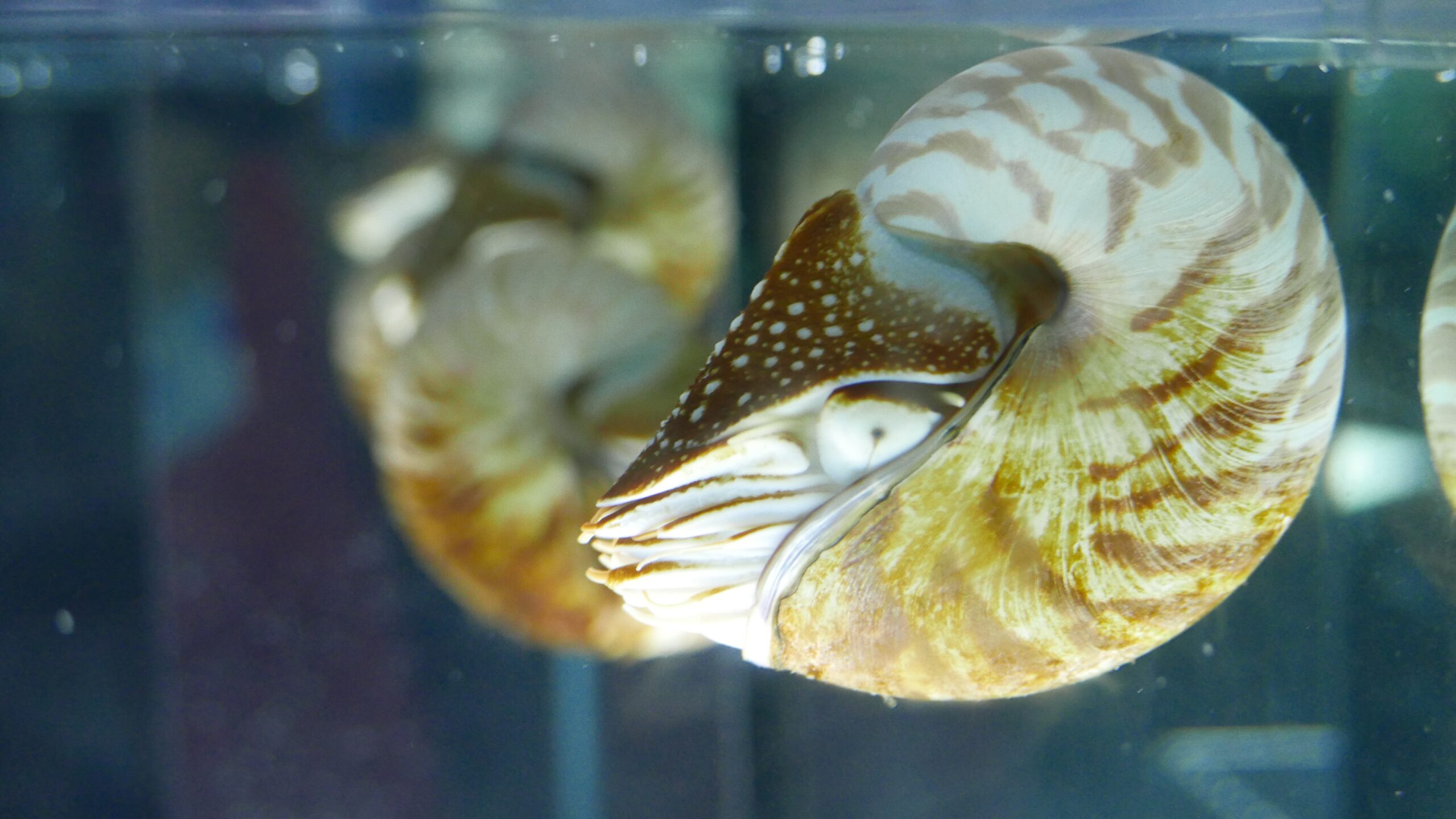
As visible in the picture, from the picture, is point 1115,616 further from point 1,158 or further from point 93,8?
point 1,158

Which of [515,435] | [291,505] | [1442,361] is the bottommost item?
[291,505]

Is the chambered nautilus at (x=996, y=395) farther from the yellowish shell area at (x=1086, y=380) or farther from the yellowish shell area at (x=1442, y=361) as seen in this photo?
the yellowish shell area at (x=1442, y=361)

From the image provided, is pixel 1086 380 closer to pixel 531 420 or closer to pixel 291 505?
pixel 531 420

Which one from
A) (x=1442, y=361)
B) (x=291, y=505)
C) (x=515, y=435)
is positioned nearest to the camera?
(x=1442, y=361)

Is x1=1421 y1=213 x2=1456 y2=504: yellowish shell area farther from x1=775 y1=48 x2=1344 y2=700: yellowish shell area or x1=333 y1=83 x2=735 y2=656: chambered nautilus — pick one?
x1=333 y1=83 x2=735 y2=656: chambered nautilus

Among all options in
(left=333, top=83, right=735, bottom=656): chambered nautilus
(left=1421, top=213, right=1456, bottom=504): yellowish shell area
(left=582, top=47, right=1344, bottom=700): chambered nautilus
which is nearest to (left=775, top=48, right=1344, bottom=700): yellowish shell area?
(left=582, top=47, right=1344, bottom=700): chambered nautilus

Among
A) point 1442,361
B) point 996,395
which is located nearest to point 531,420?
point 996,395
